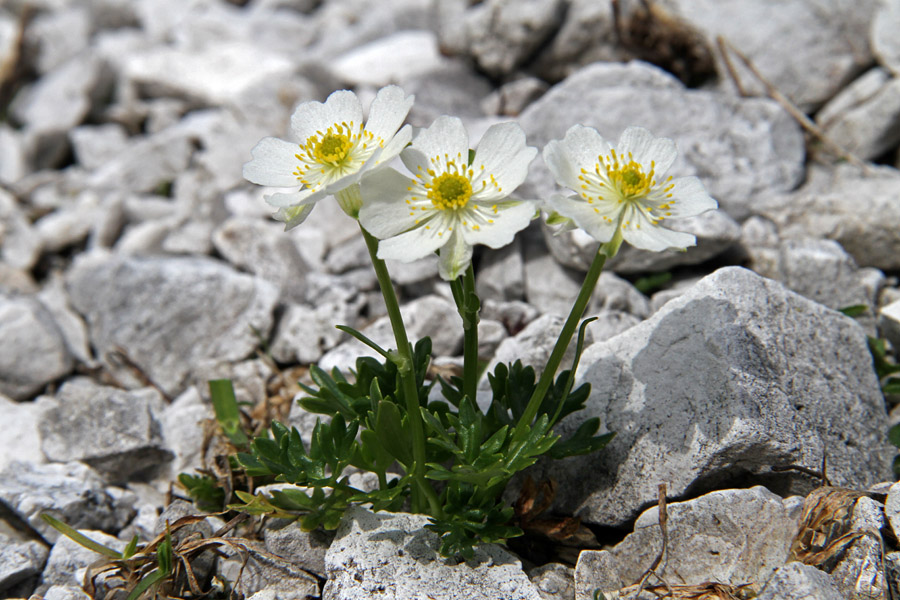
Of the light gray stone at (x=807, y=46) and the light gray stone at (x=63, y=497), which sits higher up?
the light gray stone at (x=807, y=46)

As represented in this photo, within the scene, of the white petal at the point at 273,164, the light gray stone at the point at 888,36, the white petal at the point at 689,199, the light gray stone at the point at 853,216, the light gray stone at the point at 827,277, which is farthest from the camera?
the light gray stone at the point at 888,36

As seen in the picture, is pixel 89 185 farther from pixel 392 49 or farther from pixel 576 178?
pixel 576 178

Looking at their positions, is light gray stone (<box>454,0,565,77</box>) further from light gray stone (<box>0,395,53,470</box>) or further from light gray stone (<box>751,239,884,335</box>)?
light gray stone (<box>0,395,53,470</box>)

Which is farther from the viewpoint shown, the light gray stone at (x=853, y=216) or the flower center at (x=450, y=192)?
the light gray stone at (x=853, y=216)

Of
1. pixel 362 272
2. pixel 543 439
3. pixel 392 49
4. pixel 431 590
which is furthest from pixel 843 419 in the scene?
pixel 392 49

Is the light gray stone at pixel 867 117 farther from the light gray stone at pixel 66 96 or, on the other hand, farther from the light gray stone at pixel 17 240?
the light gray stone at pixel 66 96

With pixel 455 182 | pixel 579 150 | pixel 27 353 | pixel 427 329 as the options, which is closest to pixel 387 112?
pixel 455 182

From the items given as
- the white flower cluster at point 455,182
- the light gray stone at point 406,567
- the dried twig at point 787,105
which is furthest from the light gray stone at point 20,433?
the dried twig at point 787,105
